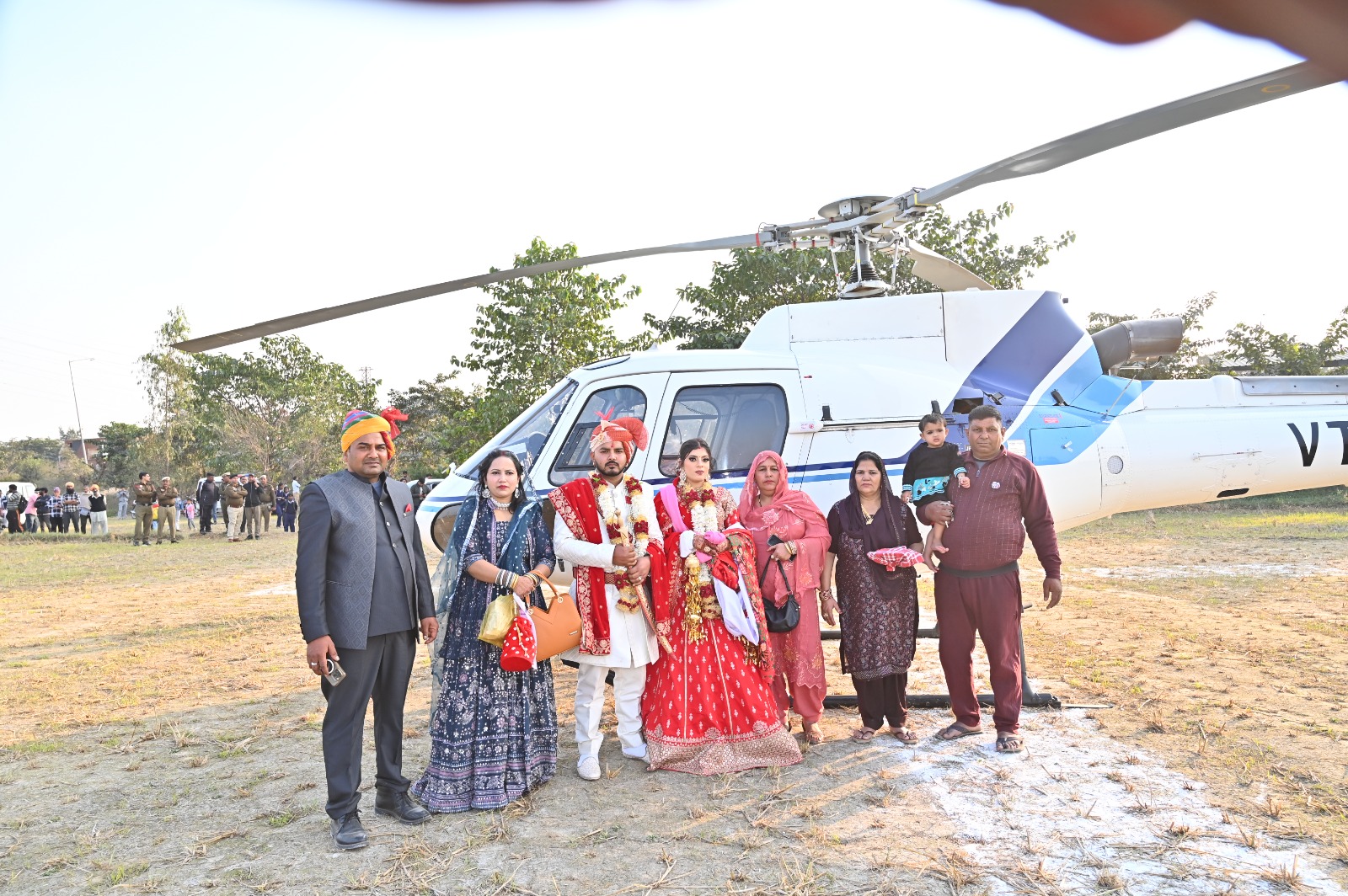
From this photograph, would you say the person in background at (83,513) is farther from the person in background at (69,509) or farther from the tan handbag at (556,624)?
the tan handbag at (556,624)

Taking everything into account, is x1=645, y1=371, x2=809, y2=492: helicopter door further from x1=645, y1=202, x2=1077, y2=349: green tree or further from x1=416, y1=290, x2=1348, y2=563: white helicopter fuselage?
→ x1=645, y1=202, x2=1077, y2=349: green tree

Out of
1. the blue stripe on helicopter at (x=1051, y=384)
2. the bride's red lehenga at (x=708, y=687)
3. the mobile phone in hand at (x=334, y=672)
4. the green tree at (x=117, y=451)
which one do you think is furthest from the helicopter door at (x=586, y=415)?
the green tree at (x=117, y=451)

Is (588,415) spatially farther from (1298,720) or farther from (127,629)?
(127,629)

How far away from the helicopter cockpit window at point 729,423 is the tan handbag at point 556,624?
176cm

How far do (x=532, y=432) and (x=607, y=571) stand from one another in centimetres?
204

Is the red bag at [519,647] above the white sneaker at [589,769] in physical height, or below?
above

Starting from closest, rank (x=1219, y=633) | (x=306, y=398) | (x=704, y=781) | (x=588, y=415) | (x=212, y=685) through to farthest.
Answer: (x=704, y=781), (x=588, y=415), (x=212, y=685), (x=1219, y=633), (x=306, y=398)

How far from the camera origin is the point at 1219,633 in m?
8.16

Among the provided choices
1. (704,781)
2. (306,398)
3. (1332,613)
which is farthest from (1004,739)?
(306,398)

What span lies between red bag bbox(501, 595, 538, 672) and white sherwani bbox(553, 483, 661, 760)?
52cm

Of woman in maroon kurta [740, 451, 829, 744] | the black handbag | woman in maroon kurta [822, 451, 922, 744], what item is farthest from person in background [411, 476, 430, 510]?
woman in maroon kurta [822, 451, 922, 744]

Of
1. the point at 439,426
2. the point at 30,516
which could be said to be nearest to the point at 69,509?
the point at 30,516

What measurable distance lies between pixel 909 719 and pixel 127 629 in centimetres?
899

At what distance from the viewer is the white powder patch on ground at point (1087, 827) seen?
3441 millimetres
